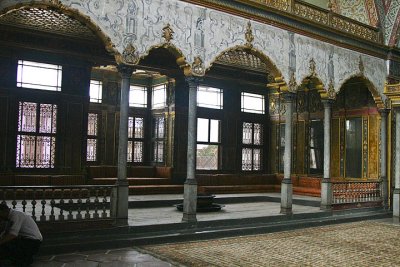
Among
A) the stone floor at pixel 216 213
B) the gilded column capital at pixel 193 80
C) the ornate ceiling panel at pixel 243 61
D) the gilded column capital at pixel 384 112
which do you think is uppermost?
the ornate ceiling panel at pixel 243 61

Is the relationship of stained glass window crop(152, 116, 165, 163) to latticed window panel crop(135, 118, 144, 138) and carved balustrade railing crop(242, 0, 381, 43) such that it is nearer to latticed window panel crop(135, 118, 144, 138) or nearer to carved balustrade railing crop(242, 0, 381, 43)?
latticed window panel crop(135, 118, 144, 138)

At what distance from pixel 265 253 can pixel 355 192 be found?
5596 millimetres

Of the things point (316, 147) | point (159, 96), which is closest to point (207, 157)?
point (159, 96)

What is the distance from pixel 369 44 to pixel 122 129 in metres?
7.74

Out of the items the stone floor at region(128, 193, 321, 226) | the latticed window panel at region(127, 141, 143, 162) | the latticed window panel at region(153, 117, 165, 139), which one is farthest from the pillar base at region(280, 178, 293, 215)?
the latticed window panel at region(127, 141, 143, 162)

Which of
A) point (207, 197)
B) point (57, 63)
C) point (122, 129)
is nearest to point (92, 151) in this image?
point (57, 63)

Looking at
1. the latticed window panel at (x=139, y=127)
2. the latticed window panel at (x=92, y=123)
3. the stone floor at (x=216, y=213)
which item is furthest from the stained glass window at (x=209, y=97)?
the stone floor at (x=216, y=213)

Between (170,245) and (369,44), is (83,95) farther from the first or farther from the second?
(369,44)

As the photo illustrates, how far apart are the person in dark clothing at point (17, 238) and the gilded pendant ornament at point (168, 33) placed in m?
4.01

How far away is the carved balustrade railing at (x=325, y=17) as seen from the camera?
9.98 metres

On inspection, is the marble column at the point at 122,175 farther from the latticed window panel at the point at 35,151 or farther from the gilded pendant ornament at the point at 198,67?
the latticed window panel at the point at 35,151

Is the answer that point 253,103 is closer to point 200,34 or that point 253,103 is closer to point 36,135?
point 200,34

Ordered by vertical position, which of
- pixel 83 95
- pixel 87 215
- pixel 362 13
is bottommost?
pixel 87 215

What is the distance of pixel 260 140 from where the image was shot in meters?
15.5
